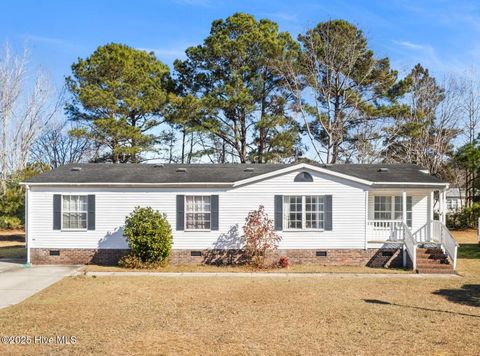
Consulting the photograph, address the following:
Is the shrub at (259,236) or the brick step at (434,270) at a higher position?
the shrub at (259,236)

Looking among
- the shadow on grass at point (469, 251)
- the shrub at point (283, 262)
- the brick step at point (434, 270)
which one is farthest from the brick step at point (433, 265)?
the shrub at point (283, 262)

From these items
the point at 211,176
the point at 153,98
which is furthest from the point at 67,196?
the point at 153,98

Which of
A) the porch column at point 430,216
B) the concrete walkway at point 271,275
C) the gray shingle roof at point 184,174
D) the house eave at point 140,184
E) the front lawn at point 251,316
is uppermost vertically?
the gray shingle roof at point 184,174

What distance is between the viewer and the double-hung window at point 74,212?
19.2 meters

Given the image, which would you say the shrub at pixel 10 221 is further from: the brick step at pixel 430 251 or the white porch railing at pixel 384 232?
the brick step at pixel 430 251

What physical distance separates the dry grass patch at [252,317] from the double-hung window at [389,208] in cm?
537

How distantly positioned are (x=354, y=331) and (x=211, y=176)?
11.6m

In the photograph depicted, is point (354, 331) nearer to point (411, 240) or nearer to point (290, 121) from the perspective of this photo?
point (411, 240)

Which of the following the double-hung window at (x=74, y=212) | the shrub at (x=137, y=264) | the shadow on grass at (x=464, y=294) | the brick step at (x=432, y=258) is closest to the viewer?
the shadow on grass at (x=464, y=294)

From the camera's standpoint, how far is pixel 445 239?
18.8m

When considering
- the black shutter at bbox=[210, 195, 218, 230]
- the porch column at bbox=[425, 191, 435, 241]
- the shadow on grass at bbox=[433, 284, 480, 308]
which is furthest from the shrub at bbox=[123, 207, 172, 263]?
the porch column at bbox=[425, 191, 435, 241]

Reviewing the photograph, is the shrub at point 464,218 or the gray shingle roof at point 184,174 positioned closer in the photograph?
the gray shingle roof at point 184,174

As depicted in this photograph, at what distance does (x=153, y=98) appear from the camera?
1336 inches

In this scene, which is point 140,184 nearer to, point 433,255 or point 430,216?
point 433,255
